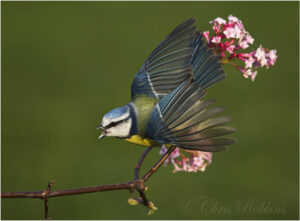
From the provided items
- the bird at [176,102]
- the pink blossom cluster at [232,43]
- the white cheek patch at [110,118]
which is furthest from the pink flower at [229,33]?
the white cheek patch at [110,118]

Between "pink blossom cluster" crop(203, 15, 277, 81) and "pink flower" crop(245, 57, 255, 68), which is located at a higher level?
"pink blossom cluster" crop(203, 15, 277, 81)

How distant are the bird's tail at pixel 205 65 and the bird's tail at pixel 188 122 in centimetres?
3

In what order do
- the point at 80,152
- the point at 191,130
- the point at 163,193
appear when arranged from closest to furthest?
the point at 191,130 → the point at 163,193 → the point at 80,152

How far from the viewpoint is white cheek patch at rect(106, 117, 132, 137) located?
102 inches

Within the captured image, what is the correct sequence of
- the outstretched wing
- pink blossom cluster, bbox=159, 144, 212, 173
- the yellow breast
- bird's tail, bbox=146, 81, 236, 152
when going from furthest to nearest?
pink blossom cluster, bbox=159, 144, 212, 173 → the yellow breast → the outstretched wing → bird's tail, bbox=146, 81, 236, 152

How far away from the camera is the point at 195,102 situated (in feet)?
7.75

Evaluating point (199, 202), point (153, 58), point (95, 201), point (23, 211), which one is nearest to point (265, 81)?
point (199, 202)

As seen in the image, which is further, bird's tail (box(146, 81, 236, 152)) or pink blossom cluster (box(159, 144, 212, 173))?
pink blossom cluster (box(159, 144, 212, 173))

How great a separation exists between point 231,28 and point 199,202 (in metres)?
2.94

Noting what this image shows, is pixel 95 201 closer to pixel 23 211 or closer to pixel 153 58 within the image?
pixel 23 211

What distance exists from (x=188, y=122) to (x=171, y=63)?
18.8 inches

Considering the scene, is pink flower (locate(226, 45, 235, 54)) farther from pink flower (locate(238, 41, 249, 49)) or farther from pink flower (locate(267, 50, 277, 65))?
pink flower (locate(267, 50, 277, 65))

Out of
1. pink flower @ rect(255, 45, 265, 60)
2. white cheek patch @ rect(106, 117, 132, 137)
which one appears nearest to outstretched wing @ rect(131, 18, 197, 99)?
white cheek patch @ rect(106, 117, 132, 137)

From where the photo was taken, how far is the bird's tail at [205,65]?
2516mm
